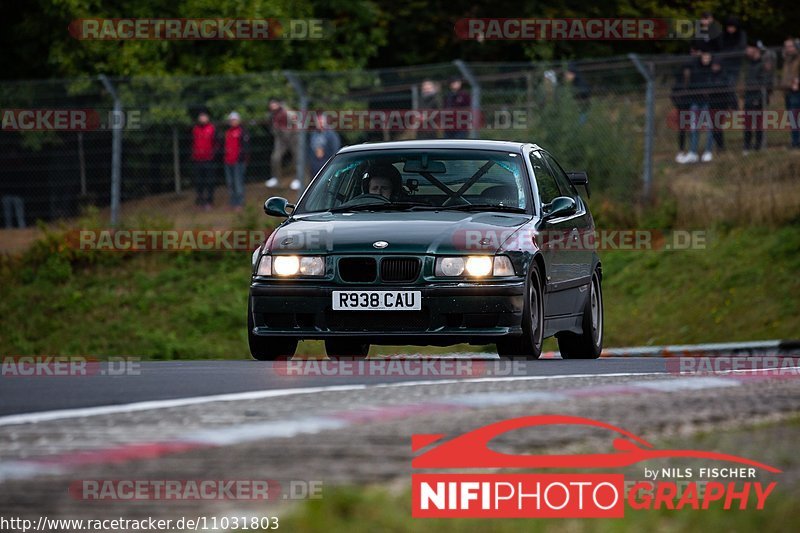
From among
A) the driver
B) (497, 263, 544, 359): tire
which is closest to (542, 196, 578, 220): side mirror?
(497, 263, 544, 359): tire

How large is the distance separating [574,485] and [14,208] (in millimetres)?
20752

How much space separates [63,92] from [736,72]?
948 cm

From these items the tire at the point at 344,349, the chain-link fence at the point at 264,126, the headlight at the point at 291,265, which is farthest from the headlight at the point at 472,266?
the chain-link fence at the point at 264,126

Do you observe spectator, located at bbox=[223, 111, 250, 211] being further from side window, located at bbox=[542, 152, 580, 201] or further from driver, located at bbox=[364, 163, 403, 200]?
driver, located at bbox=[364, 163, 403, 200]

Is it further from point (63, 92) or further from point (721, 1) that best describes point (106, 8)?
point (721, 1)

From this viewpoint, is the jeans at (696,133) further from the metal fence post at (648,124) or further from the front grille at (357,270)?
the front grille at (357,270)

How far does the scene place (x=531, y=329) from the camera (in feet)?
35.2

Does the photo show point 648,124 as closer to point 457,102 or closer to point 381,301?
point 457,102

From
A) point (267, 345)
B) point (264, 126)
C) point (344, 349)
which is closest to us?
point (267, 345)

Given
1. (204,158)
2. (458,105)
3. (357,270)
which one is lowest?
(204,158)

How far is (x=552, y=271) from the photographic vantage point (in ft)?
37.8

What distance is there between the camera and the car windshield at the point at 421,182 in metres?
11.7

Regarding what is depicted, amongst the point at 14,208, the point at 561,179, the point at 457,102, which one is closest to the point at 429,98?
the point at 457,102

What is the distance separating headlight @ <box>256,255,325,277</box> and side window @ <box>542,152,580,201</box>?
118 inches
